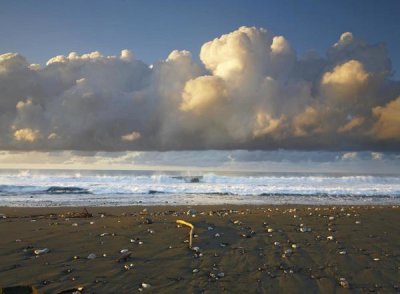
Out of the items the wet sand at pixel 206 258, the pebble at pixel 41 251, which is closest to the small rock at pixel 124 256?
the wet sand at pixel 206 258

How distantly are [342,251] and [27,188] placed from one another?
30.1 metres

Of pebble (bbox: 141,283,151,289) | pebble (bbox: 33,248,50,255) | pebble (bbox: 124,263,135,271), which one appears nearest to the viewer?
pebble (bbox: 141,283,151,289)

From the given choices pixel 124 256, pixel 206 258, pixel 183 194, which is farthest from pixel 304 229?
pixel 183 194

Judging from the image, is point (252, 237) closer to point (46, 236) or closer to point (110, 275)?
point (110, 275)

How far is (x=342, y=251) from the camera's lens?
7980 millimetres

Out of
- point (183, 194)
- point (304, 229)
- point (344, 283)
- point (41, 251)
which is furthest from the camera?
point (183, 194)

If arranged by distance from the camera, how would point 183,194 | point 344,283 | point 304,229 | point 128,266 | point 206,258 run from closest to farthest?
point 344,283 → point 128,266 → point 206,258 → point 304,229 → point 183,194

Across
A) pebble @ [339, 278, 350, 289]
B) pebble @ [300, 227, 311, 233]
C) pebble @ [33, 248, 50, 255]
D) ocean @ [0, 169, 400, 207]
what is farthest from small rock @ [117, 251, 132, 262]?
ocean @ [0, 169, 400, 207]

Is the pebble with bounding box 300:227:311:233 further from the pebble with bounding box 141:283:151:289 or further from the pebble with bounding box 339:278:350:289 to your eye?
the pebble with bounding box 141:283:151:289

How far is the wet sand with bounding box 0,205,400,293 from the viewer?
600 centimetres

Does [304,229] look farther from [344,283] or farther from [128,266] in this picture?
[128,266]

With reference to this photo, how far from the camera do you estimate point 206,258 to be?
730 centimetres

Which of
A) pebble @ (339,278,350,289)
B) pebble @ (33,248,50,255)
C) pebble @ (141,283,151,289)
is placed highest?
pebble @ (33,248,50,255)

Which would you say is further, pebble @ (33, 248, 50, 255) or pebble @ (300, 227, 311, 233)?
pebble @ (300, 227, 311, 233)
